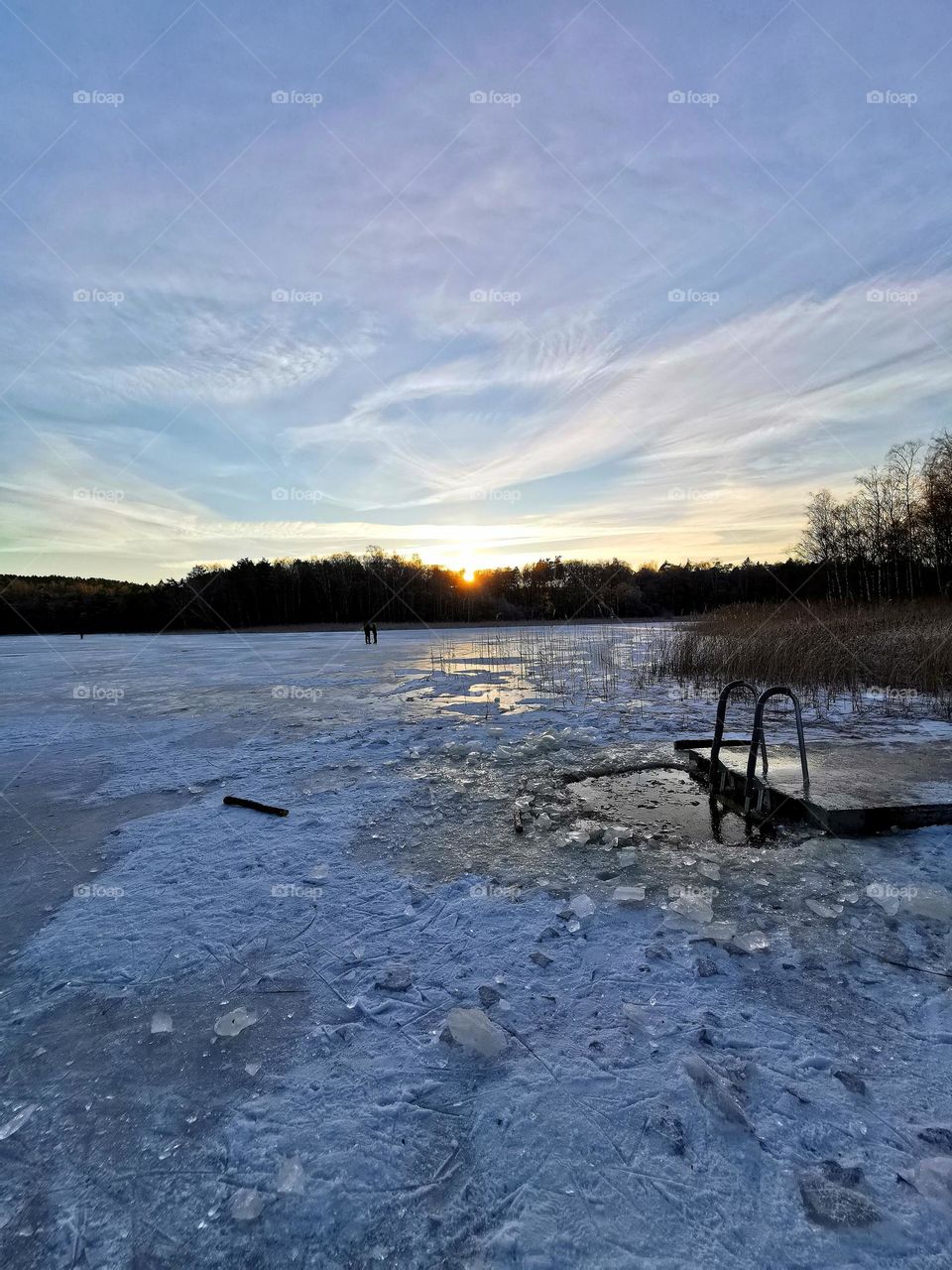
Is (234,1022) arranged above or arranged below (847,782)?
below

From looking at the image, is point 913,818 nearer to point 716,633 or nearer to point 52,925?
point 52,925

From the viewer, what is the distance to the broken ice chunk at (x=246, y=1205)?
183cm

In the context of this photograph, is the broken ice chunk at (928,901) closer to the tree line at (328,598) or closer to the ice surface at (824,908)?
the ice surface at (824,908)

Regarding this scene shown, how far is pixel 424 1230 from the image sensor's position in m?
1.78

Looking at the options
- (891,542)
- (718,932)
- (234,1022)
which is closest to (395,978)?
(234,1022)

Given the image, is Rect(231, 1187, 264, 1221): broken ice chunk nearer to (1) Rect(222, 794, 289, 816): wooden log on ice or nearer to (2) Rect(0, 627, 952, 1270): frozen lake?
(2) Rect(0, 627, 952, 1270): frozen lake

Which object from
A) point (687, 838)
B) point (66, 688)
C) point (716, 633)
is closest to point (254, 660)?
point (66, 688)

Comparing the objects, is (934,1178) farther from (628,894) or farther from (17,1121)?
(17,1121)

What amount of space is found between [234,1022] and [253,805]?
2943 mm

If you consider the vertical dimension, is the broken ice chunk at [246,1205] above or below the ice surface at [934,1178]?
below

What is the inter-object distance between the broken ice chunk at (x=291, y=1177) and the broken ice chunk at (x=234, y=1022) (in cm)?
75

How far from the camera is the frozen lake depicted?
1.79 metres

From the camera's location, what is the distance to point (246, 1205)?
6.09 feet

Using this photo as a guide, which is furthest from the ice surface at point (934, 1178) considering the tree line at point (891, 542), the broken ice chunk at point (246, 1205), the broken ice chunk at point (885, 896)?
the tree line at point (891, 542)
